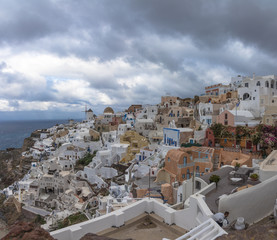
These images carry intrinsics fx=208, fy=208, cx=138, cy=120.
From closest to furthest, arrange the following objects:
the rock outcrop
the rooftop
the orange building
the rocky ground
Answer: the rock outcrop < the rooftop < the orange building < the rocky ground

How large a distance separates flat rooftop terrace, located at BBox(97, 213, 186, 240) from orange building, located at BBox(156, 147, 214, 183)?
15186 mm

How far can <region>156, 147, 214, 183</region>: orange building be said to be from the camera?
71.2ft

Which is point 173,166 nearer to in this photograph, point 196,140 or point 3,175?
point 196,140

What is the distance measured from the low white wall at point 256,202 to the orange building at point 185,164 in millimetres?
14037

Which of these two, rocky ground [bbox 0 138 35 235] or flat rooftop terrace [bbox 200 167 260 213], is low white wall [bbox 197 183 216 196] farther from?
rocky ground [bbox 0 138 35 235]

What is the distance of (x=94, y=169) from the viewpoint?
110ft

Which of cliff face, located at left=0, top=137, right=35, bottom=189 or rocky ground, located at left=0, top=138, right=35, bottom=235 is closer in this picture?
rocky ground, located at left=0, top=138, right=35, bottom=235

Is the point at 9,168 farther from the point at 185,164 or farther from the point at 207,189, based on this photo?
the point at 207,189

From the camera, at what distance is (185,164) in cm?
2212

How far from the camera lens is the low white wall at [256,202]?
716 centimetres

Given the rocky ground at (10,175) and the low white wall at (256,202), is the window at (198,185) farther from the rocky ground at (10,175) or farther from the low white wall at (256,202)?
the rocky ground at (10,175)


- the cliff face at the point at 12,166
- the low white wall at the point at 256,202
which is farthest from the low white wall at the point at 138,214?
the cliff face at the point at 12,166

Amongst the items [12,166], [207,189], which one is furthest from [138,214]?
[12,166]

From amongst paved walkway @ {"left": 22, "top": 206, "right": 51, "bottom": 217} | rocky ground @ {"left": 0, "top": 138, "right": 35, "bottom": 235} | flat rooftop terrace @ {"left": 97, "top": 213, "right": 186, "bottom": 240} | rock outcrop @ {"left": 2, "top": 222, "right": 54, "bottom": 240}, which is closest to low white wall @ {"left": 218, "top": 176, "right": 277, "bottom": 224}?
flat rooftop terrace @ {"left": 97, "top": 213, "right": 186, "bottom": 240}
